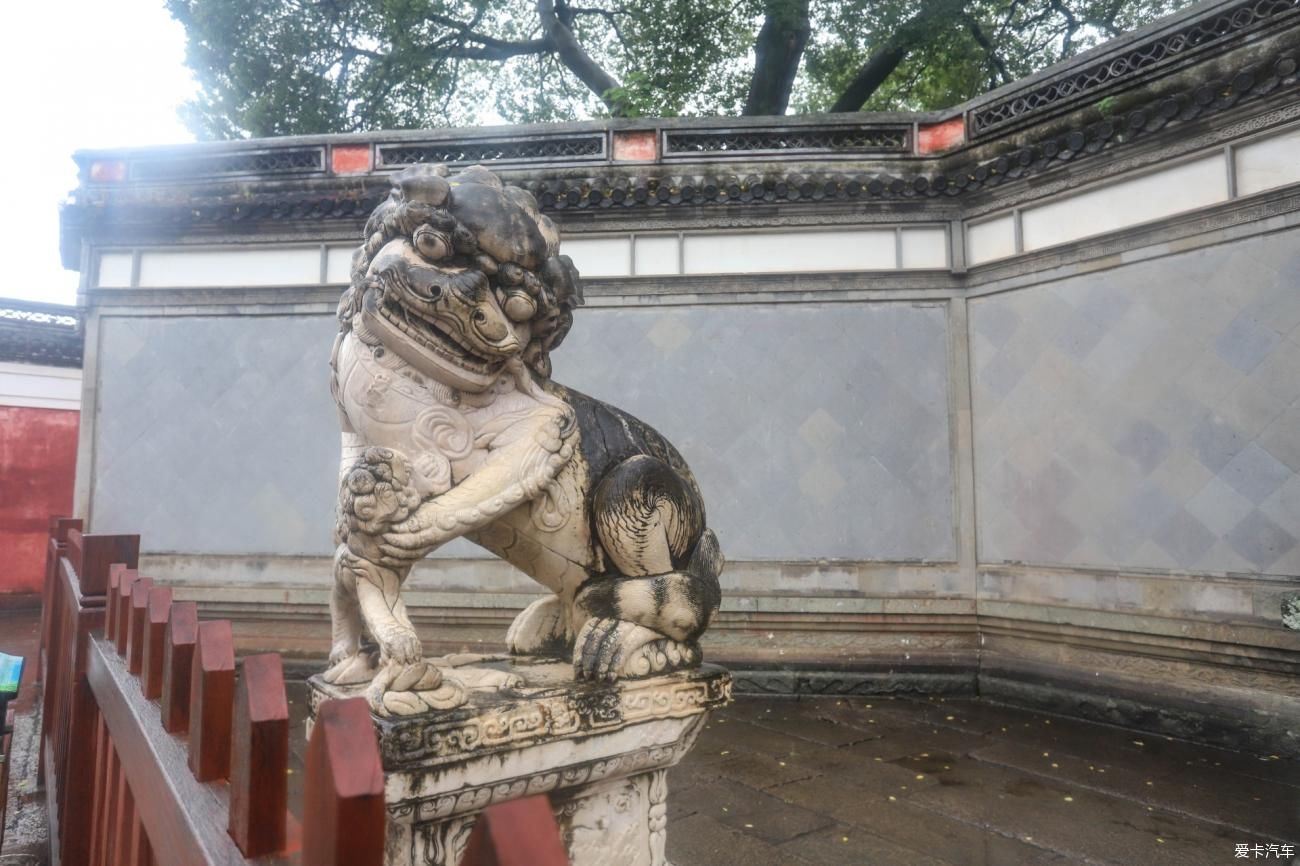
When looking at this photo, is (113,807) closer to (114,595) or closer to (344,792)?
(114,595)

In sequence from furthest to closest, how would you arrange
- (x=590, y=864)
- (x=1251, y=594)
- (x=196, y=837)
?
(x=1251, y=594) < (x=590, y=864) < (x=196, y=837)

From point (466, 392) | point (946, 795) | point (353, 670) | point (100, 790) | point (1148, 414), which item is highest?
point (1148, 414)

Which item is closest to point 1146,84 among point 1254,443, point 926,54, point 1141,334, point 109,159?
point 1141,334

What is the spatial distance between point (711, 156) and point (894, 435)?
283cm

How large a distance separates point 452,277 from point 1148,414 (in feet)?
16.8

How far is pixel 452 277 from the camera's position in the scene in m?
2.09

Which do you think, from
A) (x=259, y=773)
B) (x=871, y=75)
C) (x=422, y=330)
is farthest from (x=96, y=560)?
(x=871, y=75)

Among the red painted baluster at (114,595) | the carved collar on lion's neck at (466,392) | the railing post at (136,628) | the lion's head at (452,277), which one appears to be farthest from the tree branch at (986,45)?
the railing post at (136,628)

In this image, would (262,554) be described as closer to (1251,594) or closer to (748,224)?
(748,224)

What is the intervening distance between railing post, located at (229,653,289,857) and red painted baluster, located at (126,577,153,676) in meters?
0.77

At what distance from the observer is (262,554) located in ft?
21.5

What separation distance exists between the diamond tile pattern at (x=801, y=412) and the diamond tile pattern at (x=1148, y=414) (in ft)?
1.46

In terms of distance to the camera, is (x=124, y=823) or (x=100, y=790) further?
(x=100, y=790)

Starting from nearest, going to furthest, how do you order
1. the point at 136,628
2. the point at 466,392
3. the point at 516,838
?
the point at 516,838 → the point at 136,628 → the point at 466,392
